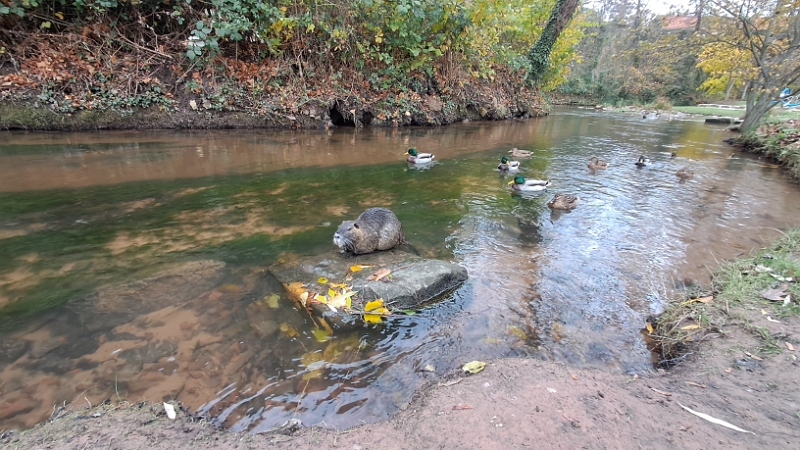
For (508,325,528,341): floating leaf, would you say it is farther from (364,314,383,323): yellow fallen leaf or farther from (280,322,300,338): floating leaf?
(280,322,300,338): floating leaf

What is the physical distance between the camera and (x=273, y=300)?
385 cm

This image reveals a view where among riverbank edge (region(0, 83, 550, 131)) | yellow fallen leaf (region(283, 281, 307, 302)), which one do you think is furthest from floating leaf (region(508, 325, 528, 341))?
riverbank edge (region(0, 83, 550, 131))

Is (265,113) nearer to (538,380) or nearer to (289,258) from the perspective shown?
(289,258)

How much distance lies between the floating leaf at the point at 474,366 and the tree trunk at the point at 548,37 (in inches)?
828

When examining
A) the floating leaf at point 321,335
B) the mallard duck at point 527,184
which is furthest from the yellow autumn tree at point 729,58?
the floating leaf at point 321,335

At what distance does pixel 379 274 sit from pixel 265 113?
37.8 feet

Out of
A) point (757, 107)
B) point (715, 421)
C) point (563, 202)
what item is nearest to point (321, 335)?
point (715, 421)

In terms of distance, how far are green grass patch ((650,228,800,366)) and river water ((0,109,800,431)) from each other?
0.23m

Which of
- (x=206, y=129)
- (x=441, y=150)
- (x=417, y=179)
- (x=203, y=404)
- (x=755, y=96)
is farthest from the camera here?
(x=755, y=96)

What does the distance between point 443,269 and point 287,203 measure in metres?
3.50

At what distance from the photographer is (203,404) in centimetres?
265

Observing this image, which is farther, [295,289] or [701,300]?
[295,289]

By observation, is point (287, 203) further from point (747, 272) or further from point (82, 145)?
point (82, 145)

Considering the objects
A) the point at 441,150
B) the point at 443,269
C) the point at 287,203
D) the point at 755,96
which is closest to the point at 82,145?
the point at 287,203
